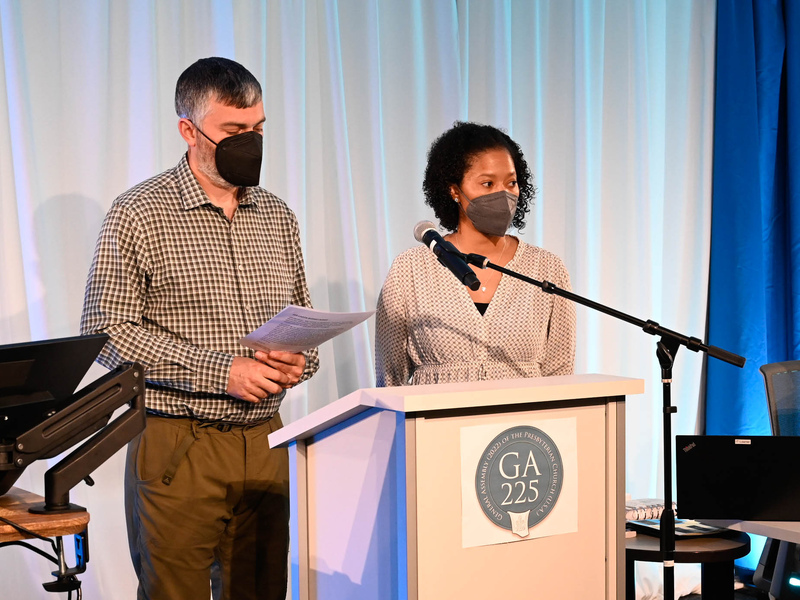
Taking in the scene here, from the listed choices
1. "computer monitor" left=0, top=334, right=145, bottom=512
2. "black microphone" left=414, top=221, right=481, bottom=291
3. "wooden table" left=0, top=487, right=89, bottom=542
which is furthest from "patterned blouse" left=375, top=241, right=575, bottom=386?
"wooden table" left=0, top=487, right=89, bottom=542

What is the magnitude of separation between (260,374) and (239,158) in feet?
1.91

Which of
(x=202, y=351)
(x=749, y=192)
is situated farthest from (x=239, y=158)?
(x=749, y=192)

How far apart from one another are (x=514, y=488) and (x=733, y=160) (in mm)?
3380

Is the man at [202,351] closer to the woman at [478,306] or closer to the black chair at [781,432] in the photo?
the woman at [478,306]

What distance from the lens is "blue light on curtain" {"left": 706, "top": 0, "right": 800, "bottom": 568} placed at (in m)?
4.42

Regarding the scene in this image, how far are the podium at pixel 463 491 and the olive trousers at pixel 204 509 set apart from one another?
16.0 inches

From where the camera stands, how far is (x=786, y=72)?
4.50 meters

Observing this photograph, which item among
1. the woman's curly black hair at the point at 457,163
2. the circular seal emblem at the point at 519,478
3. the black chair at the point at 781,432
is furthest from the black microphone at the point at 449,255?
the black chair at the point at 781,432

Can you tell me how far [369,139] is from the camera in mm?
3758


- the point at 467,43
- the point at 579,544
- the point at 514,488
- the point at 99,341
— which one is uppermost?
the point at 467,43

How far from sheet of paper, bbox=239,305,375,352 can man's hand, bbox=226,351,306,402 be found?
0.10m

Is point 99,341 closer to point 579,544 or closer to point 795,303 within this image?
point 579,544

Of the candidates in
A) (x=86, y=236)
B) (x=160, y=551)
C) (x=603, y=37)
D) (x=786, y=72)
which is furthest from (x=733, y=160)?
(x=160, y=551)

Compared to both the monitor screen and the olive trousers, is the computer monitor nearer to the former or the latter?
the monitor screen
